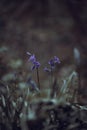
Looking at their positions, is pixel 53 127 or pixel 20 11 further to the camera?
pixel 20 11

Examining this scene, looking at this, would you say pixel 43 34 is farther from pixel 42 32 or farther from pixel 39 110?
pixel 39 110

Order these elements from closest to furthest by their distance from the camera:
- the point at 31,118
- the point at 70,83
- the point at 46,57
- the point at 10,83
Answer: the point at 31,118
the point at 70,83
the point at 10,83
the point at 46,57

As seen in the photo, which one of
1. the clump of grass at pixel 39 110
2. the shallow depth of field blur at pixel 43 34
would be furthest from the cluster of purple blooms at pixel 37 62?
the shallow depth of field blur at pixel 43 34

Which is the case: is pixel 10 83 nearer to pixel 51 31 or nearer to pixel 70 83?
pixel 70 83

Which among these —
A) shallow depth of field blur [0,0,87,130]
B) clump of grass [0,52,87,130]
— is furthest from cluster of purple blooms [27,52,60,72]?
shallow depth of field blur [0,0,87,130]

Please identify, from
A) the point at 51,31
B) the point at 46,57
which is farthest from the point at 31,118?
the point at 51,31

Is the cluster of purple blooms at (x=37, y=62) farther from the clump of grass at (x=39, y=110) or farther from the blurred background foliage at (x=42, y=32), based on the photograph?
the blurred background foliage at (x=42, y=32)

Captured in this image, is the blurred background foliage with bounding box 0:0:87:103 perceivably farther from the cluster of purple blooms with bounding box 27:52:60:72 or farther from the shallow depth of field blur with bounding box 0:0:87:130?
the cluster of purple blooms with bounding box 27:52:60:72
